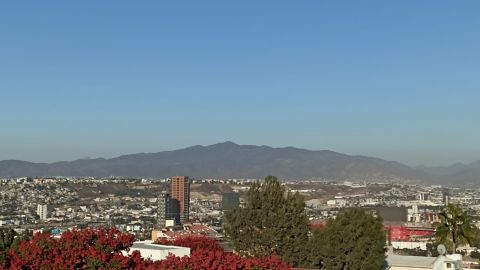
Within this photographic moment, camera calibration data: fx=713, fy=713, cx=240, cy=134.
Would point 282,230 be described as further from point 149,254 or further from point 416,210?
point 416,210

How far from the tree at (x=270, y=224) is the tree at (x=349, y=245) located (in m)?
0.73

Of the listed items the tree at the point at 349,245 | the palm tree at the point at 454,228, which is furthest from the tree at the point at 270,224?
the palm tree at the point at 454,228

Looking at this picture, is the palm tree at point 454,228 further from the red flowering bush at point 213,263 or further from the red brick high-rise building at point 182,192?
the red brick high-rise building at point 182,192

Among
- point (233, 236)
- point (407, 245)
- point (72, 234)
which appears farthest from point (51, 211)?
point (72, 234)

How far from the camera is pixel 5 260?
1377 centimetres

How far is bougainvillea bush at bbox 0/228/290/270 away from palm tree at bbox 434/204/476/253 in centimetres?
1936

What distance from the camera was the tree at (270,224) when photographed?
89.9 ft

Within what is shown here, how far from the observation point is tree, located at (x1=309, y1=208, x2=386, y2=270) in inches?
1040

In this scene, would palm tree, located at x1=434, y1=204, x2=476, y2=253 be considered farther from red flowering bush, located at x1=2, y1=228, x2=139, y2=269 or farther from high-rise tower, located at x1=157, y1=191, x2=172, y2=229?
high-rise tower, located at x1=157, y1=191, x2=172, y2=229

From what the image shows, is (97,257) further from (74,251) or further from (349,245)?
(349,245)

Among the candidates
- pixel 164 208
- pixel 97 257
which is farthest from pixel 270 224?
pixel 164 208

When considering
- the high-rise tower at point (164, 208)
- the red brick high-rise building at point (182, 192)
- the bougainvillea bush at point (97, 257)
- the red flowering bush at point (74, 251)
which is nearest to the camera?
the bougainvillea bush at point (97, 257)

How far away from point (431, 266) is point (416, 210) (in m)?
140

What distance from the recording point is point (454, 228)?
104 ft
